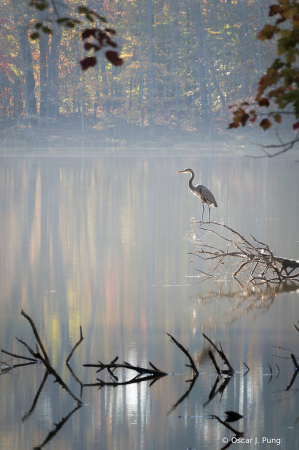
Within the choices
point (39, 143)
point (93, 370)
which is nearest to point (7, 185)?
point (93, 370)

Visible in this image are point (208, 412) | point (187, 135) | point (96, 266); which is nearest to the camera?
point (208, 412)

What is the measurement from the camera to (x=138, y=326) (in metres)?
5.24

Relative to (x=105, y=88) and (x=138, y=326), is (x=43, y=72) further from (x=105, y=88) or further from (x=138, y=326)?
(x=138, y=326)

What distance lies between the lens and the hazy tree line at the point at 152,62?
138ft

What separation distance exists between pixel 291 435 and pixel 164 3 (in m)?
43.6

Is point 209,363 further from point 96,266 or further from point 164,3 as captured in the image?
point 164,3

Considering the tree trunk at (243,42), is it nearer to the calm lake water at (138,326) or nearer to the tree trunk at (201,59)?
the tree trunk at (201,59)

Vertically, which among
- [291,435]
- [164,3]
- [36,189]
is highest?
[164,3]

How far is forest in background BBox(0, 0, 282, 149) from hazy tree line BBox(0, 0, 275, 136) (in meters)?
0.07

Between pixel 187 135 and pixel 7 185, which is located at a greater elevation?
pixel 187 135

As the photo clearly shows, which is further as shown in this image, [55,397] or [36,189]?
[36,189]

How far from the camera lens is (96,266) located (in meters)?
7.66

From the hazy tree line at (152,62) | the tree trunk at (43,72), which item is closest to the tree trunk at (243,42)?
the hazy tree line at (152,62)

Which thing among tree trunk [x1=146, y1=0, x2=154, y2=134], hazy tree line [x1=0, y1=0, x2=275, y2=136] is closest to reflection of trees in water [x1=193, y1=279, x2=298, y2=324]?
hazy tree line [x1=0, y1=0, x2=275, y2=136]
